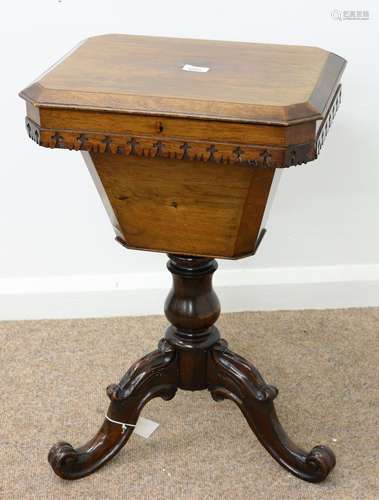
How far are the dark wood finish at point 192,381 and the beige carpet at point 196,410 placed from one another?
51 millimetres

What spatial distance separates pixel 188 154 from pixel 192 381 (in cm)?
70

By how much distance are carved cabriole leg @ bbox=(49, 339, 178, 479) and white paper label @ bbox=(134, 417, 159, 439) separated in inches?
5.0

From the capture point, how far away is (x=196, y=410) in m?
2.13

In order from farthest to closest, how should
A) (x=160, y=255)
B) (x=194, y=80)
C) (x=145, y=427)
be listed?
(x=160, y=255) < (x=145, y=427) < (x=194, y=80)

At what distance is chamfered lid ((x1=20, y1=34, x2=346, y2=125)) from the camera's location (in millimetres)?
1427

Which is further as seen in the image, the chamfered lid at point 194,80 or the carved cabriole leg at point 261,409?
the carved cabriole leg at point 261,409

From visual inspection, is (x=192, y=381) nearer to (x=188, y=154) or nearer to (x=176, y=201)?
(x=176, y=201)

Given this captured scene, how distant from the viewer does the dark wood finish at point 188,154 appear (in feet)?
4.70

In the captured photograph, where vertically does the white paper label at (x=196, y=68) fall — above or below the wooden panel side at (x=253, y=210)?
above

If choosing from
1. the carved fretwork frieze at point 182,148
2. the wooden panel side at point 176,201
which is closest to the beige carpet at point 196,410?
the wooden panel side at point 176,201

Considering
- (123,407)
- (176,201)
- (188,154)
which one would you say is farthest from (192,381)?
(188,154)

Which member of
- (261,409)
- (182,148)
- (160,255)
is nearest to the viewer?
(182,148)

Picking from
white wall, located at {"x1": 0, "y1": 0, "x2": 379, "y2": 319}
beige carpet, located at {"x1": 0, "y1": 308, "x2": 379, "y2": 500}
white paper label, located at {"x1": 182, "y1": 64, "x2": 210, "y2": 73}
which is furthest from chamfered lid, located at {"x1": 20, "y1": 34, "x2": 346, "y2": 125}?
beige carpet, located at {"x1": 0, "y1": 308, "x2": 379, "y2": 500}

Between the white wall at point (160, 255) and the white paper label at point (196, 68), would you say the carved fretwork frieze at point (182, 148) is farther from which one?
the white wall at point (160, 255)
